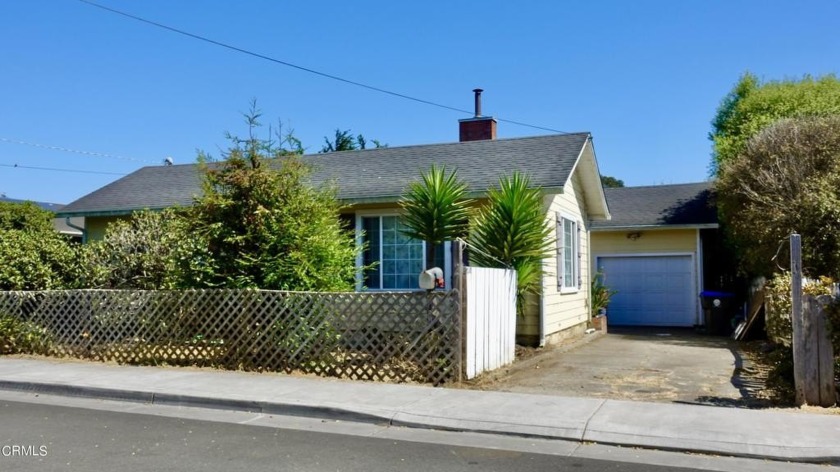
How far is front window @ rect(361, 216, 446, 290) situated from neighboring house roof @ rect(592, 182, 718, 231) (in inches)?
334

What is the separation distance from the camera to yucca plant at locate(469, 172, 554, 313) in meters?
11.5

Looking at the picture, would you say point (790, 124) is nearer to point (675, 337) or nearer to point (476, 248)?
point (675, 337)

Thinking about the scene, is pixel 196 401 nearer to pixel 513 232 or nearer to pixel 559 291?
pixel 513 232

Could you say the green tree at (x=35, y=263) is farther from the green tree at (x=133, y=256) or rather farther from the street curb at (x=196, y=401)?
the street curb at (x=196, y=401)

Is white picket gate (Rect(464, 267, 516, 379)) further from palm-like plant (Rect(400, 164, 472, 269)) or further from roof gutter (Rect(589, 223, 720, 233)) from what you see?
roof gutter (Rect(589, 223, 720, 233))

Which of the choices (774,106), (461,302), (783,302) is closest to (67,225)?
(461,302)

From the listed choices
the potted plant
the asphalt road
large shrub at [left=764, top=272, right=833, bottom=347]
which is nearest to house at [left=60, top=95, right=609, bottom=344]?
the potted plant

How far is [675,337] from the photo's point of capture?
56.6 feet

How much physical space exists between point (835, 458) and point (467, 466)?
125 inches

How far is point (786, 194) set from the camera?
15.4m

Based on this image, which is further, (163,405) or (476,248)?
(476,248)

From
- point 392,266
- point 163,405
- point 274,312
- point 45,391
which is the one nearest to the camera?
point 163,405

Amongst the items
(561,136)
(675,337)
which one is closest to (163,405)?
(561,136)

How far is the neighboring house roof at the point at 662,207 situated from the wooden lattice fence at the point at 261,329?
12222 mm
